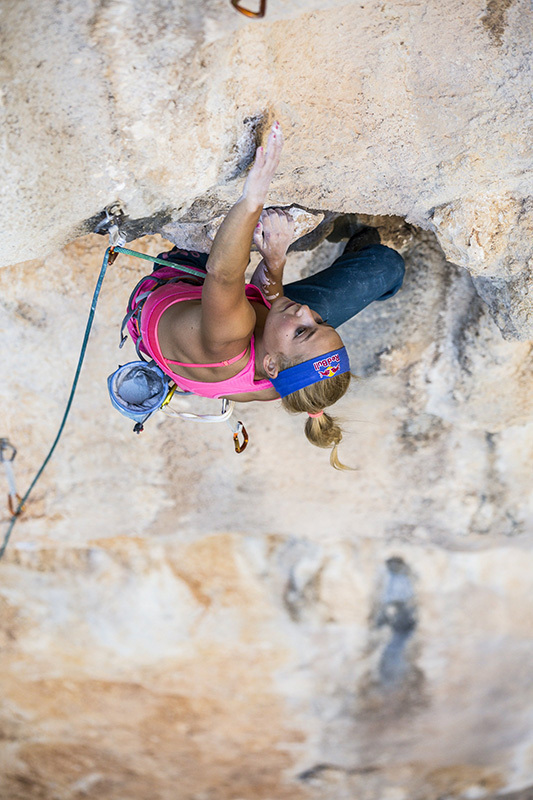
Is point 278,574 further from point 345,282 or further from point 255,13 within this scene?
point 255,13

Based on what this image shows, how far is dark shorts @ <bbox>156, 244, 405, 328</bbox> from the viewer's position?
184 cm

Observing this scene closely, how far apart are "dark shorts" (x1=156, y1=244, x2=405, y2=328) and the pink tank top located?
16 cm

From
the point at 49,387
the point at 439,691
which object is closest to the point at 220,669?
the point at 439,691

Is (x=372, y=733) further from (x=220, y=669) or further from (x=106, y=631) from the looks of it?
(x=106, y=631)

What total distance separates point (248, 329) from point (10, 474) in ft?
4.88

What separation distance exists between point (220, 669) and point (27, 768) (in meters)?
1.23

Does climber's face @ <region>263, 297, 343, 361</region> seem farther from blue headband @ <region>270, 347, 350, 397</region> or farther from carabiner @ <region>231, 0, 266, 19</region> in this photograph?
carabiner @ <region>231, 0, 266, 19</region>

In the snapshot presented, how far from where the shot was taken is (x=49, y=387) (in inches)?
92.6

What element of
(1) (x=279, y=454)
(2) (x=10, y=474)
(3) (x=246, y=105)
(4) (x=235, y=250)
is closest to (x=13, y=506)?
(2) (x=10, y=474)

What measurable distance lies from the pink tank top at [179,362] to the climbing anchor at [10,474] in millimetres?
1043

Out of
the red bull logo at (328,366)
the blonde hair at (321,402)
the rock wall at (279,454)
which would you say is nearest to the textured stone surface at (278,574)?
the rock wall at (279,454)

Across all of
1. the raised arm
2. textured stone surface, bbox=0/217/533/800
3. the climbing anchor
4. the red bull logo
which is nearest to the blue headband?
the red bull logo

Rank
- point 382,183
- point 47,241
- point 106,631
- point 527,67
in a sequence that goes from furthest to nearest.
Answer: point 106,631
point 382,183
point 47,241
point 527,67

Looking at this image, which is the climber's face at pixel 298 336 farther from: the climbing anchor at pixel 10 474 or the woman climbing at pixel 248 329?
the climbing anchor at pixel 10 474
